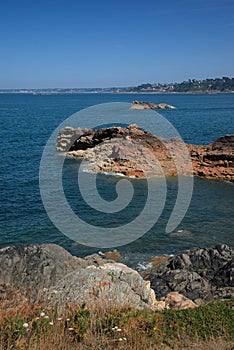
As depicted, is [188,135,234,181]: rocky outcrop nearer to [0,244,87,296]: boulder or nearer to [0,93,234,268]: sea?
[0,93,234,268]: sea

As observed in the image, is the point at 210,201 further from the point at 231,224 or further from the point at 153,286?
the point at 153,286

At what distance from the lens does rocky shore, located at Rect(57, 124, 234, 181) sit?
33.0 m

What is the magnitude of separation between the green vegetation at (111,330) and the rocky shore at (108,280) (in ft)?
1.89

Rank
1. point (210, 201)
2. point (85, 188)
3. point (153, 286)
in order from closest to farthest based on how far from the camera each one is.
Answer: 1. point (153, 286)
2. point (210, 201)
3. point (85, 188)

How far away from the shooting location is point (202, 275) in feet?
47.1

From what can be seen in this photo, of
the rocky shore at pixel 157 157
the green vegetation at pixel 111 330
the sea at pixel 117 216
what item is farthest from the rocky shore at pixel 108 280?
the rocky shore at pixel 157 157

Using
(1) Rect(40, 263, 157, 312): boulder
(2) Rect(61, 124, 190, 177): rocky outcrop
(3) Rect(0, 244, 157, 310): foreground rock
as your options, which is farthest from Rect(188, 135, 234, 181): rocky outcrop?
(1) Rect(40, 263, 157, 312): boulder

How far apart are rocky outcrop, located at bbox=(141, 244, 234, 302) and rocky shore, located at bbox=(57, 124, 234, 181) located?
17539mm

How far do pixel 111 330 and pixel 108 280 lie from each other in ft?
8.43

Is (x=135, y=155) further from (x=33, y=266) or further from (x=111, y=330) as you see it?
(x=111, y=330)

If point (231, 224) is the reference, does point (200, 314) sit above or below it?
above

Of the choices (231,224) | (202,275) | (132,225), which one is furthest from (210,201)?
(202,275)

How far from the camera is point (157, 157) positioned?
116ft

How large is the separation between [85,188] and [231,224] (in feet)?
38.1
